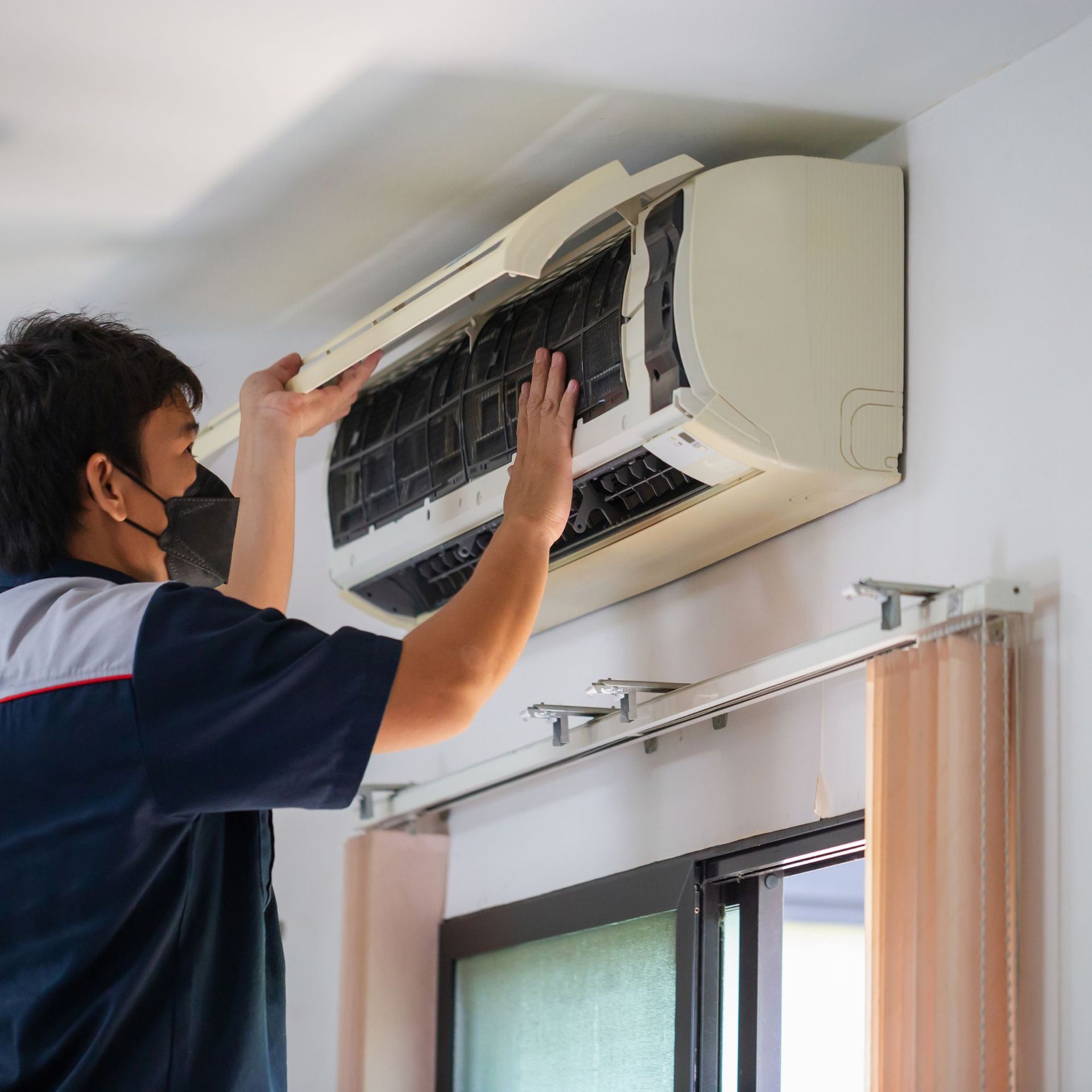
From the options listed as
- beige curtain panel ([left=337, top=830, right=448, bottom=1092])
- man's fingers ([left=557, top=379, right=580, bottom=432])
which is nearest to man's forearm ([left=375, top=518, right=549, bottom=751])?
man's fingers ([left=557, top=379, right=580, bottom=432])

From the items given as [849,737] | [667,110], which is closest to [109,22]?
[667,110]

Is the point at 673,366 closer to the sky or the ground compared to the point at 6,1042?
closer to the sky

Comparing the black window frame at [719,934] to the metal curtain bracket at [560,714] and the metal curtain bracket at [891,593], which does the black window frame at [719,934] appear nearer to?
the metal curtain bracket at [560,714]

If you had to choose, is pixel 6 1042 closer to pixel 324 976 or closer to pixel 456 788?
pixel 456 788

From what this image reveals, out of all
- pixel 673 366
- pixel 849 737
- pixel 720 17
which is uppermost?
pixel 720 17

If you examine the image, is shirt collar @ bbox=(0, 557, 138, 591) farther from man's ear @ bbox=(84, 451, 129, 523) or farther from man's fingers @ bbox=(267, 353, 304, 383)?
man's fingers @ bbox=(267, 353, 304, 383)

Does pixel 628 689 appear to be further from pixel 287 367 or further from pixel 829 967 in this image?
pixel 829 967

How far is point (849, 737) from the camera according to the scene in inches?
77.6

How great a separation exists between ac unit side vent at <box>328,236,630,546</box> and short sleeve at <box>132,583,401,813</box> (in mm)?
769

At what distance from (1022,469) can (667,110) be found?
732 millimetres

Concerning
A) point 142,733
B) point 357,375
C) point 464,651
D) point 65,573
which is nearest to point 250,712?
point 142,733

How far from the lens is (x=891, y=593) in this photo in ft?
5.71

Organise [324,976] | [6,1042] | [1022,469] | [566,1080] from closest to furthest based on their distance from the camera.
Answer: [6,1042]
[1022,469]
[566,1080]
[324,976]

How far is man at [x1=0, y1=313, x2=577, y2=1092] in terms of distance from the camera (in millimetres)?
1412
